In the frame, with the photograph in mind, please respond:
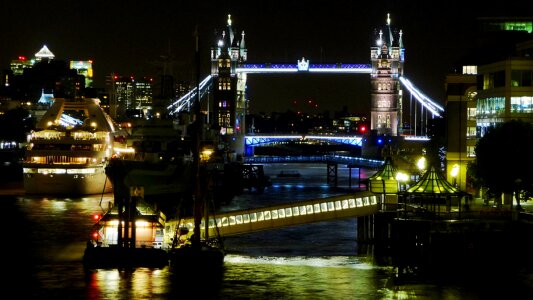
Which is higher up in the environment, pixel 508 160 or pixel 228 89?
pixel 228 89

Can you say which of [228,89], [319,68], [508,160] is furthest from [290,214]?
[228,89]

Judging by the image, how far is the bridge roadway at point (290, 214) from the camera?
141ft

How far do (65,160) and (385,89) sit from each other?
87.3m

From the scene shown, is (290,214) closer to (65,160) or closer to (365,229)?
(365,229)

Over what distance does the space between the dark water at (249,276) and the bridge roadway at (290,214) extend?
114cm

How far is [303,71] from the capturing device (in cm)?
16000

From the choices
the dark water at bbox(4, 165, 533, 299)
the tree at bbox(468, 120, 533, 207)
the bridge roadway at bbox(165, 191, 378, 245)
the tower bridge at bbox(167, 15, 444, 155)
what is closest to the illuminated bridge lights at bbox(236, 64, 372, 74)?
the tower bridge at bbox(167, 15, 444, 155)

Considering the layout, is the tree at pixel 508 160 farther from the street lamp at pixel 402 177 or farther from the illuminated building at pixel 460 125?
the illuminated building at pixel 460 125

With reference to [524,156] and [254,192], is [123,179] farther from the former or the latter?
[524,156]

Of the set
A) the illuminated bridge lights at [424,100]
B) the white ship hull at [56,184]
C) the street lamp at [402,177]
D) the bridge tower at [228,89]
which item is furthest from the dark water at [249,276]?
the bridge tower at [228,89]

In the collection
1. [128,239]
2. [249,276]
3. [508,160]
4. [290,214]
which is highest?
[508,160]

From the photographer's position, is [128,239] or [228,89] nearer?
[128,239]

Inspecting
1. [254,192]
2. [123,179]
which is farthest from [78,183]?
[254,192]

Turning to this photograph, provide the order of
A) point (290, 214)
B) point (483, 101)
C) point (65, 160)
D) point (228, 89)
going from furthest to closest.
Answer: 1. point (228, 89)
2. point (65, 160)
3. point (483, 101)
4. point (290, 214)
